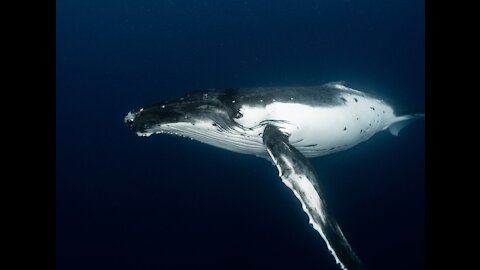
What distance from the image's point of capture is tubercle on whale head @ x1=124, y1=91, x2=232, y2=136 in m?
4.83

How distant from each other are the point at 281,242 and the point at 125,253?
310 inches

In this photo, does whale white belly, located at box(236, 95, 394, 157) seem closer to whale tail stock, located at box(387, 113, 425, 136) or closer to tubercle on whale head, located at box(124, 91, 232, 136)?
tubercle on whale head, located at box(124, 91, 232, 136)

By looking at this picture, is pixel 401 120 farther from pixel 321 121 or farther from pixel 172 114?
pixel 172 114

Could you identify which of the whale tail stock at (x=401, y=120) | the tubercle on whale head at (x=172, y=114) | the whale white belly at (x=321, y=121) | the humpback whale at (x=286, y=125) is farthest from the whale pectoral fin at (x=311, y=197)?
the whale tail stock at (x=401, y=120)

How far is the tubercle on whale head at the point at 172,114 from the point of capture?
15.9 feet

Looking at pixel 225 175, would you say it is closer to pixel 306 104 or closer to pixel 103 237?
pixel 103 237

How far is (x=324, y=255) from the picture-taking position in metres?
11.5

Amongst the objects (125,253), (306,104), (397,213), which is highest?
(306,104)

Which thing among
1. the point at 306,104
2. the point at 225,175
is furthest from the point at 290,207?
the point at 306,104

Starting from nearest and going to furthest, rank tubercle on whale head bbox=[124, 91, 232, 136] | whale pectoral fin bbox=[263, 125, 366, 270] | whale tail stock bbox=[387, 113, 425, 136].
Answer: whale pectoral fin bbox=[263, 125, 366, 270] → tubercle on whale head bbox=[124, 91, 232, 136] → whale tail stock bbox=[387, 113, 425, 136]

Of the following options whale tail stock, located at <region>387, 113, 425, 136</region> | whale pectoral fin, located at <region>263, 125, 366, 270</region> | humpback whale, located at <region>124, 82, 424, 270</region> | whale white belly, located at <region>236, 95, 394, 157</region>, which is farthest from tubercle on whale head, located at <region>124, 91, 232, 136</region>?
whale tail stock, located at <region>387, 113, 425, 136</region>

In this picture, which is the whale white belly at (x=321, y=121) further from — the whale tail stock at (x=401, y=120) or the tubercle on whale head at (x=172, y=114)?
the whale tail stock at (x=401, y=120)

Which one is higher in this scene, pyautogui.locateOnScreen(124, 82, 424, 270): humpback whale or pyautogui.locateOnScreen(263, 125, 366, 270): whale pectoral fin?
pyautogui.locateOnScreen(124, 82, 424, 270): humpback whale

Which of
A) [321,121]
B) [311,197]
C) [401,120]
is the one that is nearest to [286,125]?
[321,121]
